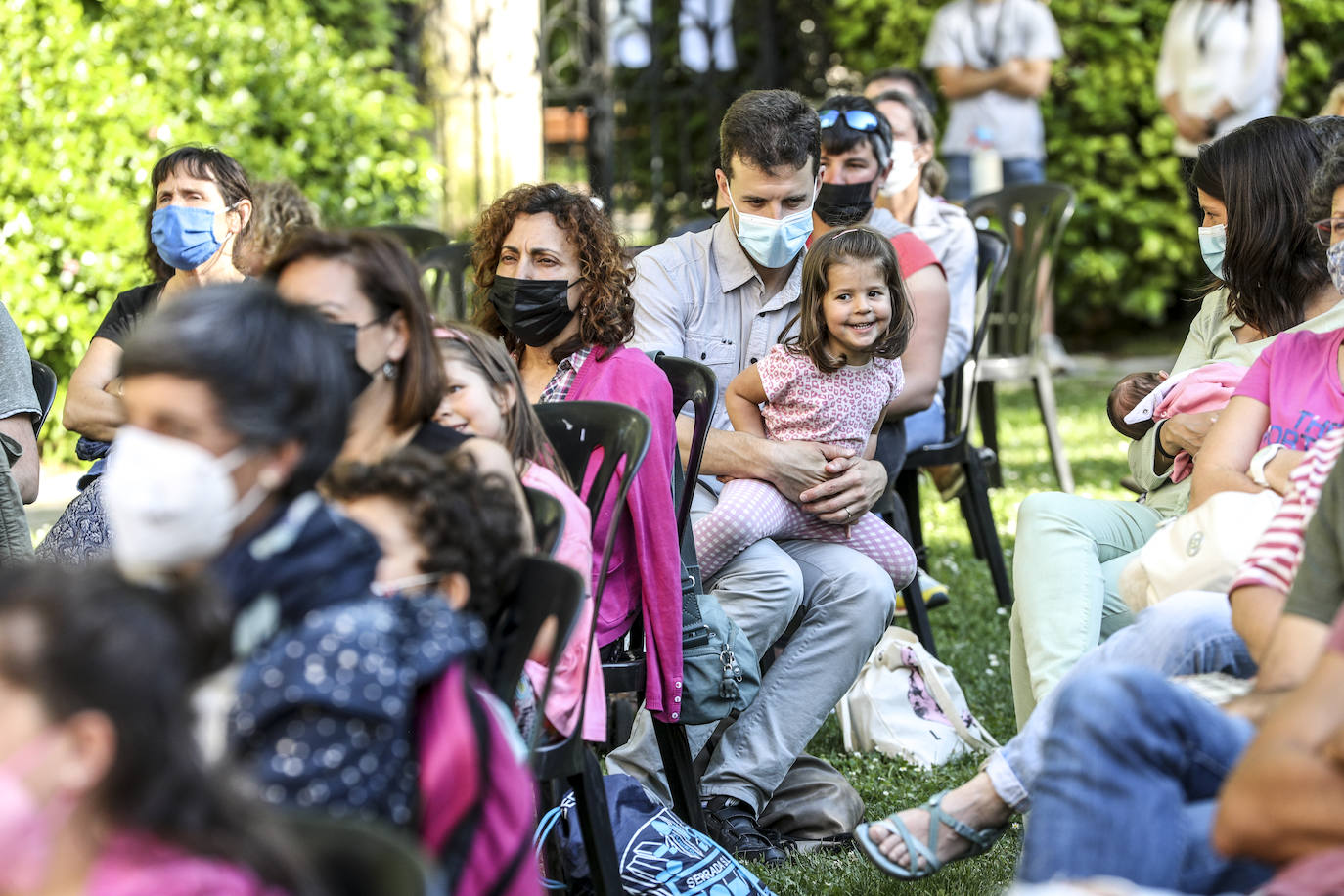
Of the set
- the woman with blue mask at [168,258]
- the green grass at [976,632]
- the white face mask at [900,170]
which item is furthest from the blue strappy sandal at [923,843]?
the white face mask at [900,170]

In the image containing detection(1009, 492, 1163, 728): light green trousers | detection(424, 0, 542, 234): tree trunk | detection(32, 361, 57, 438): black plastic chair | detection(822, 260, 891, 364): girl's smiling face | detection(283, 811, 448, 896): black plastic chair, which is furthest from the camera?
detection(424, 0, 542, 234): tree trunk

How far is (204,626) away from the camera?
5.44 feet

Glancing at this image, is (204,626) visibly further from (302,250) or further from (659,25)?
(659,25)

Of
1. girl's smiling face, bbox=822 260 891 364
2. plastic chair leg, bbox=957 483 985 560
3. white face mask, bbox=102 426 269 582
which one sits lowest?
plastic chair leg, bbox=957 483 985 560

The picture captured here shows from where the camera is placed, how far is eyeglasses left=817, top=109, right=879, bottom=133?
181 inches

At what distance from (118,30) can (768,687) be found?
208 inches

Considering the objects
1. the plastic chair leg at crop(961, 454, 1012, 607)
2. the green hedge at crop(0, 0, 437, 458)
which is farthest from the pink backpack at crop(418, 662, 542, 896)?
the green hedge at crop(0, 0, 437, 458)

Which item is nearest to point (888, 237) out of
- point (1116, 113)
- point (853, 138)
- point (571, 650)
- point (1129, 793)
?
point (853, 138)

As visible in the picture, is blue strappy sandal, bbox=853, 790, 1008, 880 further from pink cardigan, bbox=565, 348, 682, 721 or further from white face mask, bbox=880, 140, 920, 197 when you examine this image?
white face mask, bbox=880, 140, 920, 197

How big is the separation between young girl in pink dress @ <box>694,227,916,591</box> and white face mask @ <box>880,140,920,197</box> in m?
1.67

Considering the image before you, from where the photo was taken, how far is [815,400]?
12.6ft

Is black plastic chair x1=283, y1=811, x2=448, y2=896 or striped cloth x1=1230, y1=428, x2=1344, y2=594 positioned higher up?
striped cloth x1=1230, y1=428, x2=1344, y2=594

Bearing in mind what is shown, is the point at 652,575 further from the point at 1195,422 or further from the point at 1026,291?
the point at 1026,291

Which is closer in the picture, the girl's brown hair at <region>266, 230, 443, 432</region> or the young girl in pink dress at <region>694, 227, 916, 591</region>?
the girl's brown hair at <region>266, 230, 443, 432</region>
